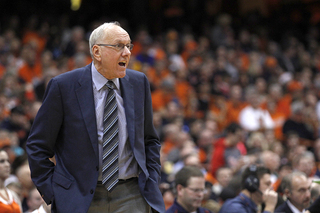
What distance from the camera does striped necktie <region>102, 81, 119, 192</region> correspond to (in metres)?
2.59

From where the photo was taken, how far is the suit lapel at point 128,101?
2.69m

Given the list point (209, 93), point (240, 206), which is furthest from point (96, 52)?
point (209, 93)

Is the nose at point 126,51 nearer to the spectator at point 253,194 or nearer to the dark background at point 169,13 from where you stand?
the spectator at point 253,194

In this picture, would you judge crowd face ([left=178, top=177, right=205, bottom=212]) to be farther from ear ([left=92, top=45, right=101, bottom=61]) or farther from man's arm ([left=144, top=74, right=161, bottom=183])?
ear ([left=92, top=45, right=101, bottom=61])

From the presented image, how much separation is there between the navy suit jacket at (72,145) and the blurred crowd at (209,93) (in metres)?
2.13

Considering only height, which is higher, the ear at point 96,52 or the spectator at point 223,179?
the ear at point 96,52

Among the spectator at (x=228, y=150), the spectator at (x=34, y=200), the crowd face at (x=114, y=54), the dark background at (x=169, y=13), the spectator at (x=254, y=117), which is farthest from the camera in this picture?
the dark background at (x=169, y=13)

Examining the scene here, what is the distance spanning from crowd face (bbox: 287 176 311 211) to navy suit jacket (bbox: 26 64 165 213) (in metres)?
2.12

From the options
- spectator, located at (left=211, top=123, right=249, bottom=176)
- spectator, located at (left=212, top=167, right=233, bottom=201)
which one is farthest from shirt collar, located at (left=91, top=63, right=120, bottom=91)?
spectator, located at (left=211, top=123, right=249, bottom=176)

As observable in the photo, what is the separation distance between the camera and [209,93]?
1062cm

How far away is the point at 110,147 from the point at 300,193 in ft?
8.14

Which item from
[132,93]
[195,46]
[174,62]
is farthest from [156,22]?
[132,93]

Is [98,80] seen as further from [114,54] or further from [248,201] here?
[248,201]

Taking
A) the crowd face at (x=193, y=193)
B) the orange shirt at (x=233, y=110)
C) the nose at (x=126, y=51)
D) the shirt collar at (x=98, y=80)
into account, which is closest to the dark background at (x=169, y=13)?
the orange shirt at (x=233, y=110)
